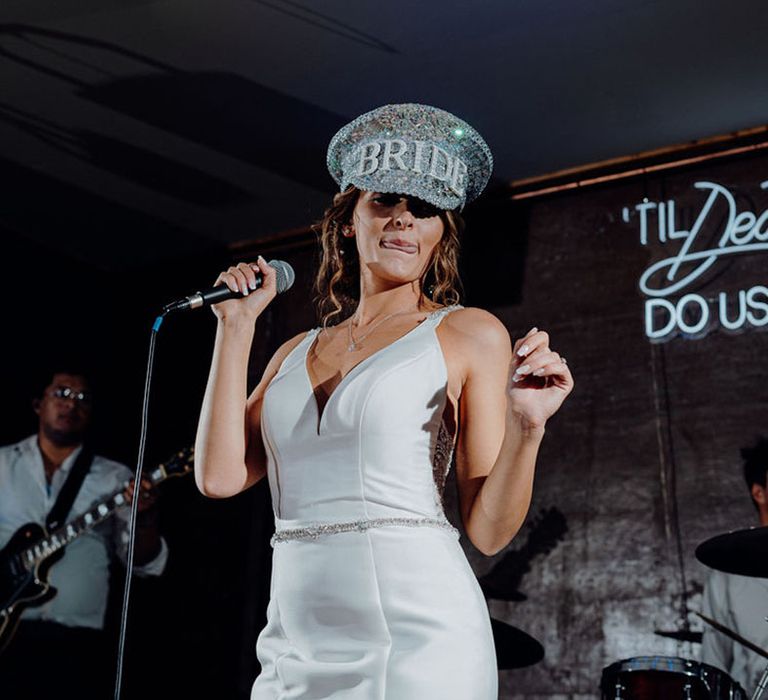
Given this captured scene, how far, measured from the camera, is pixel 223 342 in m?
1.67

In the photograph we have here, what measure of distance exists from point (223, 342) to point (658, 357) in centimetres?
284

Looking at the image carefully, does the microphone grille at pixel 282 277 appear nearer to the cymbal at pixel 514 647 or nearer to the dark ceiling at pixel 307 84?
the cymbal at pixel 514 647

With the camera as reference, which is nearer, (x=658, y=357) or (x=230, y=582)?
(x=658, y=357)

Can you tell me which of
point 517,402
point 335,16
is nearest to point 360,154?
point 517,402

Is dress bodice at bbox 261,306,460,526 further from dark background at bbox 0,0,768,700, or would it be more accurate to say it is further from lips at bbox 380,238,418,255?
dark background at bbox 0,0,768,700

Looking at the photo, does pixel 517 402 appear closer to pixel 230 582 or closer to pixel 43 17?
pixel 43 17

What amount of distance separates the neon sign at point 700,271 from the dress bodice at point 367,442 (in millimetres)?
2729

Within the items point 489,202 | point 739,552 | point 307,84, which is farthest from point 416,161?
point 489,202

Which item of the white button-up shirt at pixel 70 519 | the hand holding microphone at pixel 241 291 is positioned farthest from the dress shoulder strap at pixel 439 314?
the white button-up shirt at pixel 70 519

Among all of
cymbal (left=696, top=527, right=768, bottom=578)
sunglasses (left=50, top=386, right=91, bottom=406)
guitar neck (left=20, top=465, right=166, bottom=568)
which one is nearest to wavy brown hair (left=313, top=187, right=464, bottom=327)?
cymbal (left=696, top=527, right=768, bottom=578)

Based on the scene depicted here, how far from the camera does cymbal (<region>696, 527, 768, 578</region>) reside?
2.97 metres

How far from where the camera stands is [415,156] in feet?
5.85

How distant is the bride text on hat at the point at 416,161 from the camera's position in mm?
1772

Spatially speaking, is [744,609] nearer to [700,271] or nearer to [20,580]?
[700,271]
